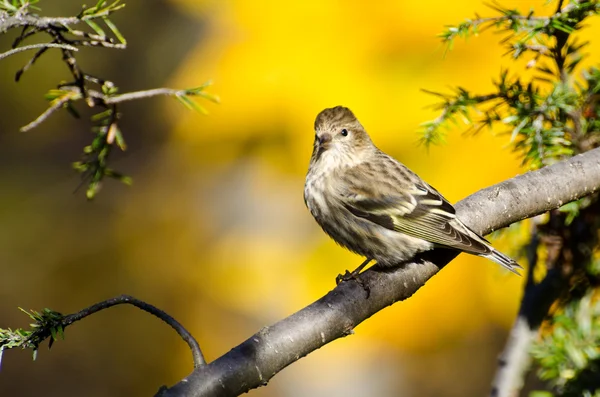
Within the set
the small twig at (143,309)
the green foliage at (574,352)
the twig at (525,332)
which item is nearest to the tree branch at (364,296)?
the small twig at (143,309)

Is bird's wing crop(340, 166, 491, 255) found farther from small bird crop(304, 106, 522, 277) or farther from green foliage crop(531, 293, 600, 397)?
green foliage crop(531, 293, 600, 397)

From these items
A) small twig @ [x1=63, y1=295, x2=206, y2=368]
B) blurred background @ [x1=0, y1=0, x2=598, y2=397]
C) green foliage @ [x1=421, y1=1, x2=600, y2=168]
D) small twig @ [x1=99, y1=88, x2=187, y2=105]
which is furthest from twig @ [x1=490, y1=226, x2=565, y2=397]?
blurred background @ [x1=0, y1=0, x2=598, y2=397]

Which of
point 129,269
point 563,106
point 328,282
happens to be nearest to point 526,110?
point 563,106

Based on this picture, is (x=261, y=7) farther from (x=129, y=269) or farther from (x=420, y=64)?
(x=129, y=269)

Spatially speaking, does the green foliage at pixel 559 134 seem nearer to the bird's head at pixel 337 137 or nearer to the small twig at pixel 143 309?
the bird's head at pixel 337 137

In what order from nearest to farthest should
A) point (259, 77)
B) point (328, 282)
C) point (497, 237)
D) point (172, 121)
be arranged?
point (497, 237), point (328, 282), point (259, 77), point (172, 121)

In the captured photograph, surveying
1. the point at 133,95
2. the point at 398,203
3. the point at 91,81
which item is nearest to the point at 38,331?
the point at 133,95

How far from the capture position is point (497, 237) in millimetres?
3150

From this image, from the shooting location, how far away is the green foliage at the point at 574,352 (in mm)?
2318

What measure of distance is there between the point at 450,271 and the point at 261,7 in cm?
294

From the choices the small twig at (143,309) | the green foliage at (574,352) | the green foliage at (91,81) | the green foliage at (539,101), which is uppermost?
the green foliage at (91,81)

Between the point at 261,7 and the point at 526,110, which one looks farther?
the point at 261,7

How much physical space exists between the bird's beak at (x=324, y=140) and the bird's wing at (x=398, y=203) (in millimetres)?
171

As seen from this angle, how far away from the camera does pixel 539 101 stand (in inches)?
104
